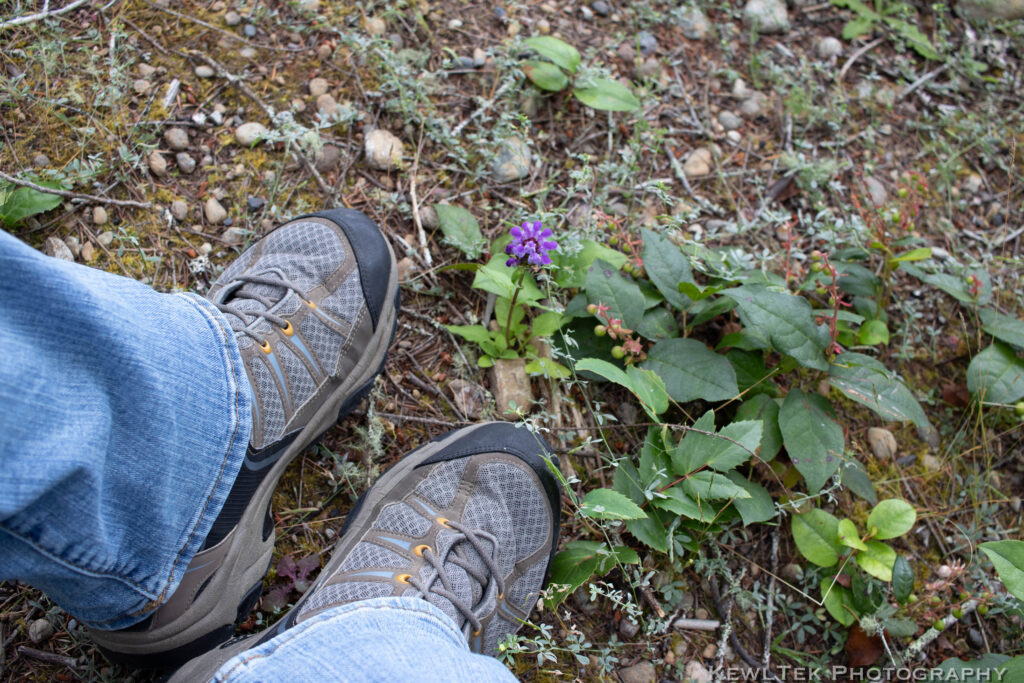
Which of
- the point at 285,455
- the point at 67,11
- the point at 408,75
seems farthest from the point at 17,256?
the point at 67,11

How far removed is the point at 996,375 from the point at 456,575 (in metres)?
1.88

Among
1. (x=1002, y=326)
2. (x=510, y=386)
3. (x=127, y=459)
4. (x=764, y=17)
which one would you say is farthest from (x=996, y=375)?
(x=127, y=459)

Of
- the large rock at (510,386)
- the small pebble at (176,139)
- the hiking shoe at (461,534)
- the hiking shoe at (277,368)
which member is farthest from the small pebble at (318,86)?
the hiking shoe at (461,534)

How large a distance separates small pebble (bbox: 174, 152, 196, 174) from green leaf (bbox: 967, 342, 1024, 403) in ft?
8.80

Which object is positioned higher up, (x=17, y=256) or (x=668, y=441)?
(x=17, y=256)

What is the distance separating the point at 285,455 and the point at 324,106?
1251 millimetres

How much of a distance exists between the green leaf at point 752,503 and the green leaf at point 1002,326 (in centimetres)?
104

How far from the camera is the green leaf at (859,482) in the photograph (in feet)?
6.19

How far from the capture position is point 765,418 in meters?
1.86

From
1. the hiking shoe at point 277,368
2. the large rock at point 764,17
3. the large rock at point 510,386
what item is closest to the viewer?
the hiking shoe at point 277,368

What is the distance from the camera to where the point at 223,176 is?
2.07 m

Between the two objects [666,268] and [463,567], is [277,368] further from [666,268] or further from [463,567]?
[666,268]

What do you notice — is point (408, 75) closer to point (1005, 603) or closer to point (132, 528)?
point (132, 528)

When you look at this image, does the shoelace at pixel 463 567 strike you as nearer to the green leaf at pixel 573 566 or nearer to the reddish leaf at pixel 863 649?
the green leaf at pixel 573 566
